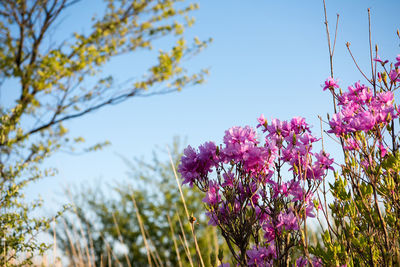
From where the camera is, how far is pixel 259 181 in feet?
4.88

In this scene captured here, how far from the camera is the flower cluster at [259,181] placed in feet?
4.59

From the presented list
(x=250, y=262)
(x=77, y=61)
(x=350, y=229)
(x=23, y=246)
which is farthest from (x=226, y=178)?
(x=77, y=61)

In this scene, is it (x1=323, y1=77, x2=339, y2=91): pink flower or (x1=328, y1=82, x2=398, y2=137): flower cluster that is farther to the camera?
(x1=323, y1=77, x2=339, y2=91): pink flower

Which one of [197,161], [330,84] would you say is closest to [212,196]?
[197,161]

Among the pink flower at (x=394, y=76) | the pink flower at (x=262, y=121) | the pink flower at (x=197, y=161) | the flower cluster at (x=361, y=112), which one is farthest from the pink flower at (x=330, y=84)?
the pink flower at (x=197, y=161)

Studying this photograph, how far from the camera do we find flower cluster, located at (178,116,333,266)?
1.40 m

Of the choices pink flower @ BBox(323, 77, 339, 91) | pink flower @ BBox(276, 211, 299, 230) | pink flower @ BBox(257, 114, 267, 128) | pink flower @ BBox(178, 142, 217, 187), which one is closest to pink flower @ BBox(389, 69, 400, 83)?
pink flower @ BBox(323, 77, 339, 91)

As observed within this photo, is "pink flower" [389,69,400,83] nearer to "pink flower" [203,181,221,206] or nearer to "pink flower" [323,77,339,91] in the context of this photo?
"pink flower" [323,77,339,91]

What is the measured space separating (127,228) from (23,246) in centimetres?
329

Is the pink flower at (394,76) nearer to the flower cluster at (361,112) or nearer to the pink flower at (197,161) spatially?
the flower cluster at (361,112)

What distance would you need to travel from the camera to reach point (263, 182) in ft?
4.81

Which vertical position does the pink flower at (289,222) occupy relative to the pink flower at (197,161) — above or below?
below

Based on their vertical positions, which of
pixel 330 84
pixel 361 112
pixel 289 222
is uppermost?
pixel 330 84

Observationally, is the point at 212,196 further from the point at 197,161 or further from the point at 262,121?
the point at 262,121
